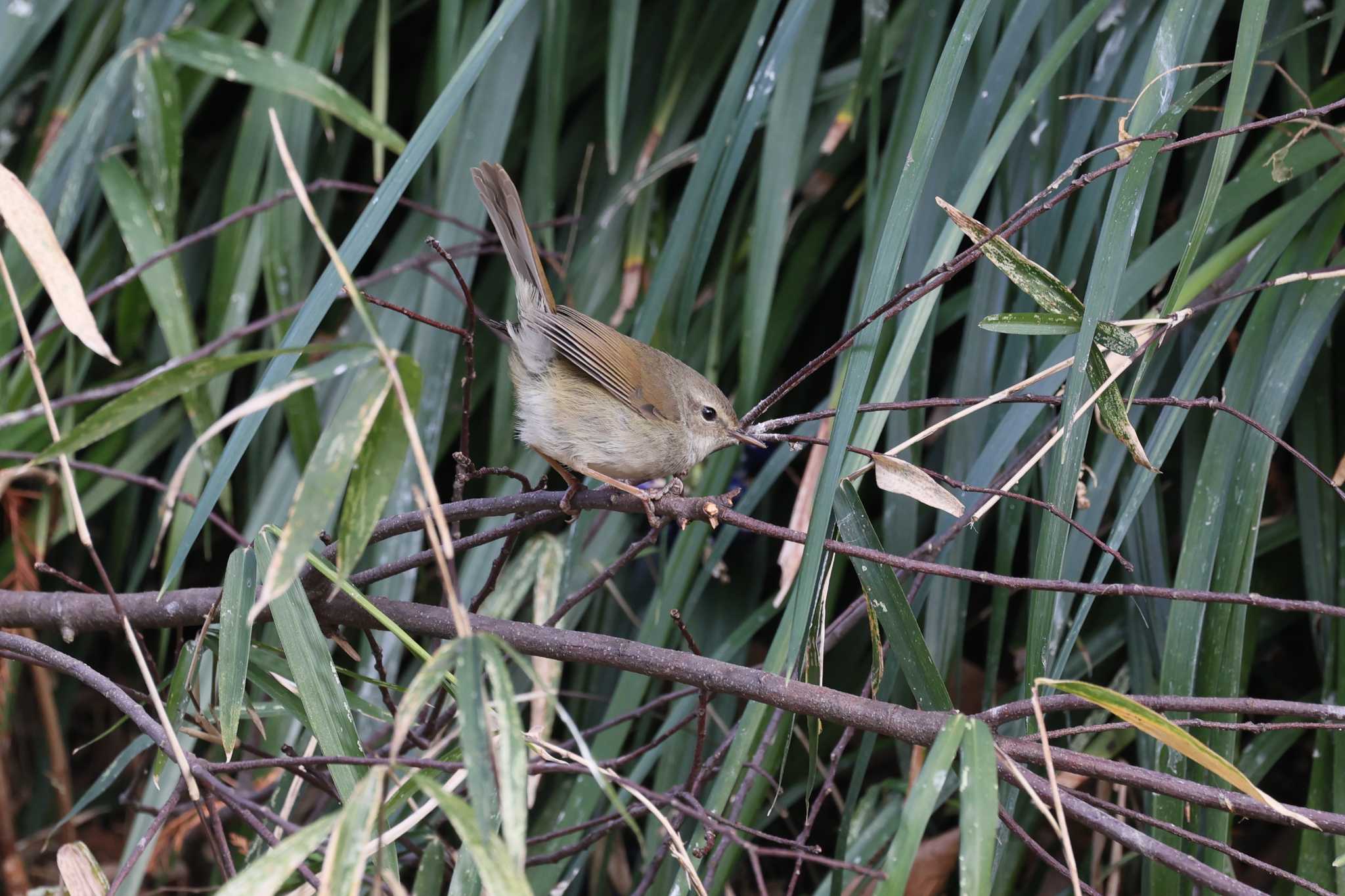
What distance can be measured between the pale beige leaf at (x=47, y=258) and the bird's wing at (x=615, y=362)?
1.01 meters

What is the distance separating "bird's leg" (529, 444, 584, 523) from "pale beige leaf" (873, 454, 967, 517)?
1.34 ft

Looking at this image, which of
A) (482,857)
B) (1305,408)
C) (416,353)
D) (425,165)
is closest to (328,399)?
(416,353)

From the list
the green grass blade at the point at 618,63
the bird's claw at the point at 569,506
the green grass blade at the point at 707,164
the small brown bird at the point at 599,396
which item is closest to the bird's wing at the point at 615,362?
the small brown bird at the point at 599,396

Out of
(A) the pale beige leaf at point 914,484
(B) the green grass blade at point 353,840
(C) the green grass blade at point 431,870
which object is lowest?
(C) the green grass blade at point 431,870

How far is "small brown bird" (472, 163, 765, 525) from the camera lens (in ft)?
7.04

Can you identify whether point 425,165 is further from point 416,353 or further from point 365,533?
point 365,533

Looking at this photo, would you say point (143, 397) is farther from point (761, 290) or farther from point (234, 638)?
point (761, 290)

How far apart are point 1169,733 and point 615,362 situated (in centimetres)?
133

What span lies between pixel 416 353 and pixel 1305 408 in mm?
1740

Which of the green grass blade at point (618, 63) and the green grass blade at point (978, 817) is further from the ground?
the green grass blade at point (618, 63)

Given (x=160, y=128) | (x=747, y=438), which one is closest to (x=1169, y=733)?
(x=747, y=438)

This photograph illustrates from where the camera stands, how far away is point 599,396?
2.24m

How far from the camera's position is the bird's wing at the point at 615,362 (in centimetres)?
219

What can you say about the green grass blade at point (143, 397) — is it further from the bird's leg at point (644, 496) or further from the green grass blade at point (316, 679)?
the bird's leg at point (644, 496)
